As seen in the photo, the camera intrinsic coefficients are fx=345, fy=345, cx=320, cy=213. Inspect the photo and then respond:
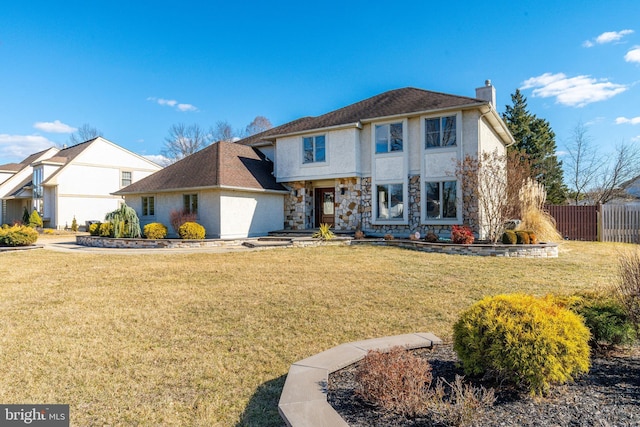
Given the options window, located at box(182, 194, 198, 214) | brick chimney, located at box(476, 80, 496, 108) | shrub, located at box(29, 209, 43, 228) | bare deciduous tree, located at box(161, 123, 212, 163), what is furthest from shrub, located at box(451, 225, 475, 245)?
bare deciduous tree, located at box(161, 123, 212, 163)

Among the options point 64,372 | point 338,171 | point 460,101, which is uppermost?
point 460,101

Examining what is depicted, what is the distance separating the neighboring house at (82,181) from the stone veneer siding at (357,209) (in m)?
18.5

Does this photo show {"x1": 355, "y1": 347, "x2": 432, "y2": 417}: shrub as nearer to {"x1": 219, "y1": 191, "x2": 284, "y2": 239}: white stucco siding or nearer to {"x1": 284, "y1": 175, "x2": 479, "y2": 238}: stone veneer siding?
{"x1": 284, "y1": 175, "x2": 479, "y2": 238}: stone veneer siding

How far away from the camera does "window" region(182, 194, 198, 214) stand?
17384mm

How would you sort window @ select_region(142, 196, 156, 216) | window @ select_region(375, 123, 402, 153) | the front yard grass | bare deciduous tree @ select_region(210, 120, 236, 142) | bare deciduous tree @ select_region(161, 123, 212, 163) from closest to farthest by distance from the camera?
the front yard grass, window @ select_region(375, 123, 402, 153), window @ select_region(142, 196, 156, 216), bare deciduous tree @ select_region(161, 123, 212, 163), bare deciduous tree @ select_region(210, 120, 236, 142)

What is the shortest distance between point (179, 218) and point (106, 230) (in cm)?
380

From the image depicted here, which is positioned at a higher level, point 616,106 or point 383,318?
point 616,106

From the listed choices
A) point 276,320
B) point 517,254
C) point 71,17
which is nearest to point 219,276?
point 276,320

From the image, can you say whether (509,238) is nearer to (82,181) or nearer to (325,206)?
(325,206)

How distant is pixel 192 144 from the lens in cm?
4231

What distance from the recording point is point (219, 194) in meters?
16.3

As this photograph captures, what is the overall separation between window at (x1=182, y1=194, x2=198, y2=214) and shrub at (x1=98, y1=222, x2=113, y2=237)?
348 centimetres

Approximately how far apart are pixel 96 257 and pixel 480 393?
42.6 ft

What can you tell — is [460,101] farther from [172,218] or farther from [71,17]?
[71,17]
